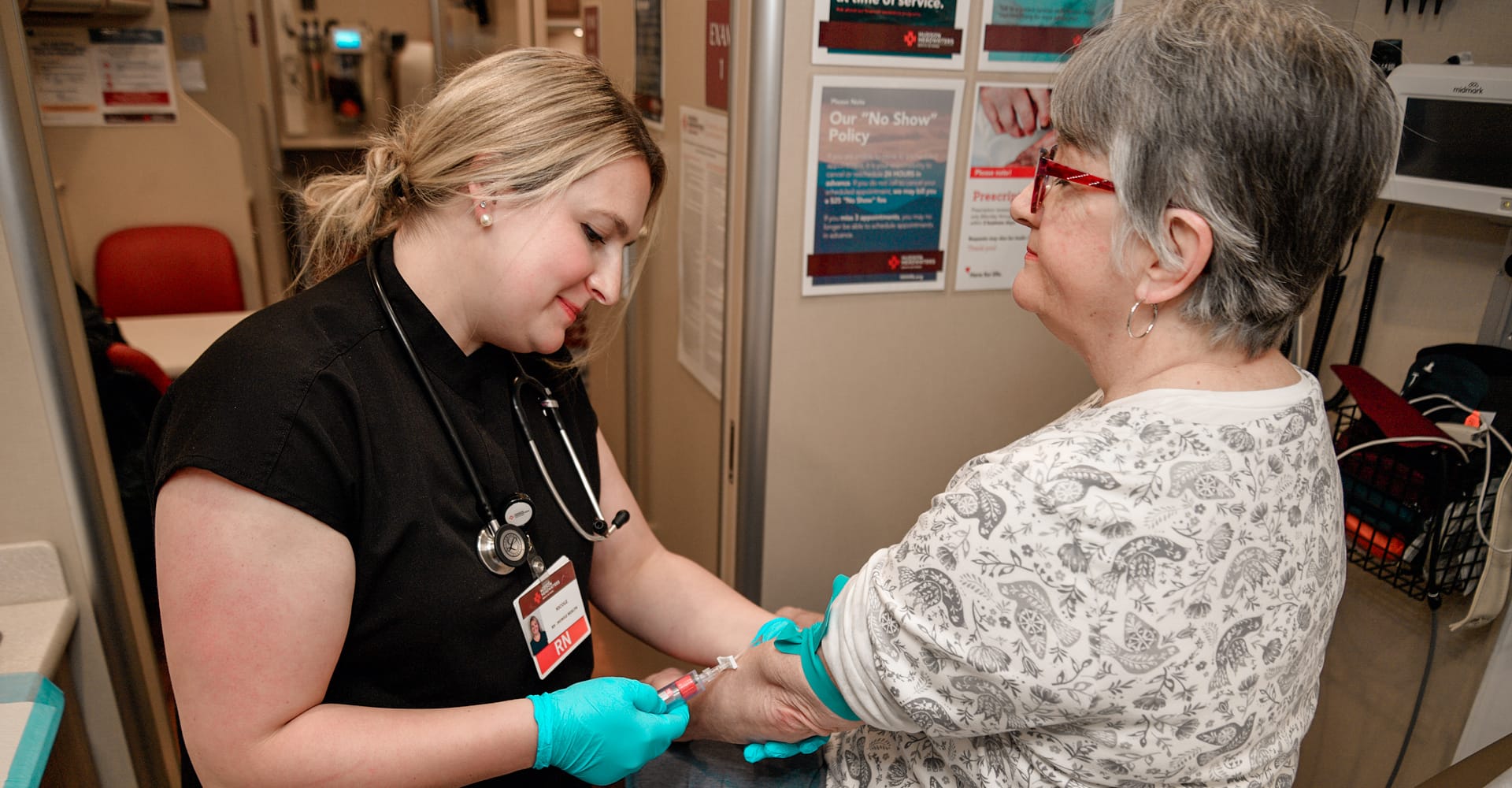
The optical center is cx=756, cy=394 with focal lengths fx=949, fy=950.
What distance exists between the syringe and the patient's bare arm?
0.01 metres

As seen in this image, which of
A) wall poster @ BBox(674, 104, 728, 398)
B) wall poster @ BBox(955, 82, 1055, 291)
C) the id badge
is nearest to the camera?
the id badge

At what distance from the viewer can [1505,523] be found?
1406 mm

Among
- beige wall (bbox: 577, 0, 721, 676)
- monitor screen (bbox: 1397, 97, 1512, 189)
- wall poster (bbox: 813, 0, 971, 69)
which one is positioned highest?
wall poster (bbox: 813, 0, 971, 69)

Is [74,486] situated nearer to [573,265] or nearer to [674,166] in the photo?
[573,265]

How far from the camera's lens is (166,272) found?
10.5ft

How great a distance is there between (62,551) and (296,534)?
65 centimetres

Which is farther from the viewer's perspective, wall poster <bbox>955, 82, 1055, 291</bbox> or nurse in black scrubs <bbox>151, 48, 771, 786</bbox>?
wall poster <bbox>955, 82, 1055, 291</bbox>

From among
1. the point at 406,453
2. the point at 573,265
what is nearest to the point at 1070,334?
the point at 573,265

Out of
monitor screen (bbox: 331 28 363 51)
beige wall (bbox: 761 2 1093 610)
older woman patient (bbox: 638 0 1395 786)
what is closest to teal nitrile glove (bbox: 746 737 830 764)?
older woman patient (bbox: 638 0 1395 786)

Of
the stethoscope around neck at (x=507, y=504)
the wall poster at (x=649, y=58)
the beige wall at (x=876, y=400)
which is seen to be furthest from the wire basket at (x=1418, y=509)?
the wall poster at (x=649, y=58)

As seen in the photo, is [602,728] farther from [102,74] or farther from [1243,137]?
[102,74]

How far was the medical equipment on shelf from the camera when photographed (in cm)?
140

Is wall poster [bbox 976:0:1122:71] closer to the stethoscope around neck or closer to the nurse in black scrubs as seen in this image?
the nurse in black scrubs

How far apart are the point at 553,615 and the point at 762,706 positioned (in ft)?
0.94
